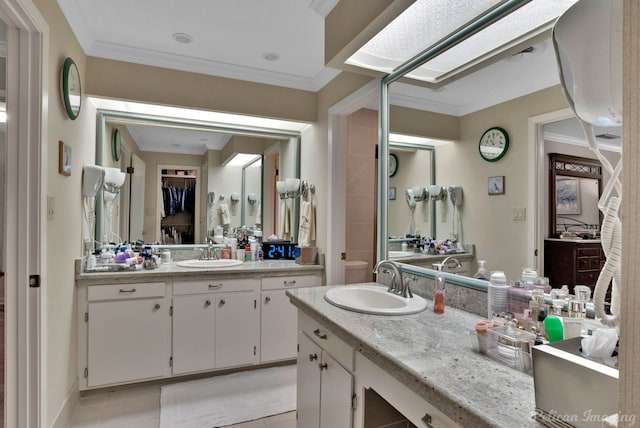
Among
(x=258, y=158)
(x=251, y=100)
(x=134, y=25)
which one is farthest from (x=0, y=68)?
(x=258, y=158)

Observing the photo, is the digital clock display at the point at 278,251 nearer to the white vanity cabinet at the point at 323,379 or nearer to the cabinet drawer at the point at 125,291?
the cabinet drawer at the point at 125,291

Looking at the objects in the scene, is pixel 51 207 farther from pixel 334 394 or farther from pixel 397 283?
pixel 397 283

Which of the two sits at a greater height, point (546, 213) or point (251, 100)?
point (251, 100)

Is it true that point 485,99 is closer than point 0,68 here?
Yes

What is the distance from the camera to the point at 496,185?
4.97ft

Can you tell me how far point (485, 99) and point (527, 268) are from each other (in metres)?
0.77

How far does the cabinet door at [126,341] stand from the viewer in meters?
2.34

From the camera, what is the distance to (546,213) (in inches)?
51.7

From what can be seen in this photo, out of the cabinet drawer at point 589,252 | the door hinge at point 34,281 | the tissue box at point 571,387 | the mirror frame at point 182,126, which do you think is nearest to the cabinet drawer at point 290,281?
the mirror frame at point 182,126

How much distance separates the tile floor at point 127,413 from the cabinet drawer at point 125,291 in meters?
0.71

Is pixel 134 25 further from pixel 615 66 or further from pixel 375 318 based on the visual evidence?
pixel 615 66

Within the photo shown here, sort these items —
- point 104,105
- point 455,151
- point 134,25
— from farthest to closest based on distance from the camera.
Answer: point 104,105 → point 134,25 → point 455,151

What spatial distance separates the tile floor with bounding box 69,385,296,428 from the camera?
2133mm

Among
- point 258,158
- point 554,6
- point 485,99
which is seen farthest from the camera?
point 258,158
